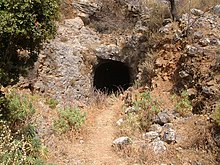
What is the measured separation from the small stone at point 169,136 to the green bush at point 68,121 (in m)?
2.48

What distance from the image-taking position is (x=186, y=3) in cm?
1398

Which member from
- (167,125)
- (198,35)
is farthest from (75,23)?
(167,125)

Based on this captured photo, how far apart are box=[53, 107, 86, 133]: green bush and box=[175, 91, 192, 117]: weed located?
277 cm

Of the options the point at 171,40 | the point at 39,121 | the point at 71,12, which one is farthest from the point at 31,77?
the point at 171,40

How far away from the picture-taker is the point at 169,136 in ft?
29.8

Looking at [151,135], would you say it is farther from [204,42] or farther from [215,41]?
[215,41]

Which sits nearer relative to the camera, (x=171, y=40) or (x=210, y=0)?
(x=171, y=40)

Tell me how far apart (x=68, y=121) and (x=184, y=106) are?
10.9ft

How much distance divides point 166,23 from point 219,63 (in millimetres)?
3417

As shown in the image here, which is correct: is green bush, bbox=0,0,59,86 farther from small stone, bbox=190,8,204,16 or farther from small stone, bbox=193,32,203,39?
small stone, bbox=190,8,204,16

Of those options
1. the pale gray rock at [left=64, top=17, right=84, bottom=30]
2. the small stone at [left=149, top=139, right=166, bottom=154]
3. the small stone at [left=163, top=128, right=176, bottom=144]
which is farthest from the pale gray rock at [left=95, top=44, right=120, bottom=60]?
the small stone at [left=149, top=139, right=166, bottom=154]

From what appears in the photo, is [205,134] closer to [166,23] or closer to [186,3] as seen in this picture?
[166,23]

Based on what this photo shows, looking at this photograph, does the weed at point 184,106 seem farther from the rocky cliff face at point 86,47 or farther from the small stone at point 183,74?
the rocky cliff face at point 86,47

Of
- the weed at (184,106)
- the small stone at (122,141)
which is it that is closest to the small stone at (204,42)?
the weed at (184,106)
